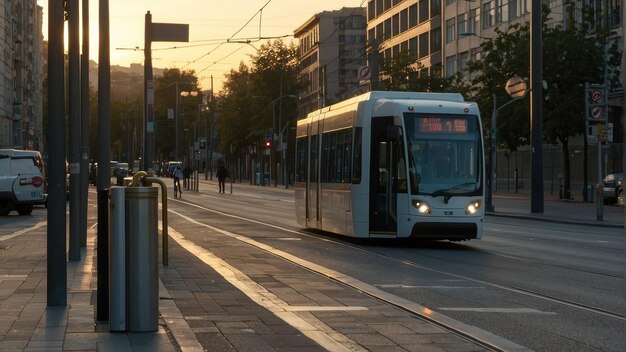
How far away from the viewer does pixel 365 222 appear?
66.2 ft

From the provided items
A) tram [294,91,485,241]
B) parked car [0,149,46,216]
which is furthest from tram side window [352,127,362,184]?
parked car [0,149,46,216]

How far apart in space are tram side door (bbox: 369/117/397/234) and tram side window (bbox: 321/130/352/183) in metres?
0.82

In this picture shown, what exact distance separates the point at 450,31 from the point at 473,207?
2619 inches

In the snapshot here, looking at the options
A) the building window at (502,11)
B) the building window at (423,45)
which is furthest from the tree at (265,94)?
the building window at (502,11)

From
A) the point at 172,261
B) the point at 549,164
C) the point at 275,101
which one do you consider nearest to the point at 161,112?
the point at 275,101

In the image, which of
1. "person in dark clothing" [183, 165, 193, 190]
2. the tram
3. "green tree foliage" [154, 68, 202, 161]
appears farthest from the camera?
"green tree foliage" [154, 68, 202, 161]

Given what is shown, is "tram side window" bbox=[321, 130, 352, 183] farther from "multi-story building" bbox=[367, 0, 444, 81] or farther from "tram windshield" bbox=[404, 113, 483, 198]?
"multi-story building" bbox=[367, 0, 444, 81]

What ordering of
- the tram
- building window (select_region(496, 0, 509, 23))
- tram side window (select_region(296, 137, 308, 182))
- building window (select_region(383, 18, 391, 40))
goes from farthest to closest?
1. building window (select_region(383, 18, 391, 40))
2. building window (select_region(496, 0, 509, 23))
3. tram side window (select_region(296, 137, 308, 182))
4. the tram

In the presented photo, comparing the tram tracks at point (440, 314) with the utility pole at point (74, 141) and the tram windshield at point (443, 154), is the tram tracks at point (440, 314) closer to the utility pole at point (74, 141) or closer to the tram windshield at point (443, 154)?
the tram windshield at point (443, 154)

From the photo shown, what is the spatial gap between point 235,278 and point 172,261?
8.37ft

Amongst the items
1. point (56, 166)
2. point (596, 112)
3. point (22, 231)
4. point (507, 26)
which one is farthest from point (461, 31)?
point (56, 166)

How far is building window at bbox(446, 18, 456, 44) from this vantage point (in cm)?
8356

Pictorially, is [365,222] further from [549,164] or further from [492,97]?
[549,164]

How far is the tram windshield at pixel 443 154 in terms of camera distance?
1952 cm
